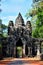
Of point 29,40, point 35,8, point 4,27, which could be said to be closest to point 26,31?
point 29,40

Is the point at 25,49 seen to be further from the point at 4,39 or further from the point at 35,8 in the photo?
the point at 35,8

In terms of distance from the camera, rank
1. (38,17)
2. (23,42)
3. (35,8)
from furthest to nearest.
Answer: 1. (23,42)
2. (38,17)
3. (35,8)

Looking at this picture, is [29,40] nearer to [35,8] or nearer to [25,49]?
[25,49]

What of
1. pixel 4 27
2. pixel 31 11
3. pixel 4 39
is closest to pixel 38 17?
pixel 31 11

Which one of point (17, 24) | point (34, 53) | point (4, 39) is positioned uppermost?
point (17, 24)

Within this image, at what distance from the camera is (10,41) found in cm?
3944

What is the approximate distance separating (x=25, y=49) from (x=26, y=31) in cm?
324

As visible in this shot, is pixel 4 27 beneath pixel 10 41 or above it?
above

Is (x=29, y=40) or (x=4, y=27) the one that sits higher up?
(x=4, y=27)

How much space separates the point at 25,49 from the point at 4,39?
13.3ft

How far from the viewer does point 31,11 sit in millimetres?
36781

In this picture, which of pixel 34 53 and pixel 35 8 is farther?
pixel 34 53

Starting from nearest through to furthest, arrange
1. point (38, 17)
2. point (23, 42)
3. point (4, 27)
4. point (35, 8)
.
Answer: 1. point (35, 8)
2. point (38, 17)
3. point (23, 42)
4. point (4, 27)

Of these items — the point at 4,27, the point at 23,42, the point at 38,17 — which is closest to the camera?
the point at 38,17
